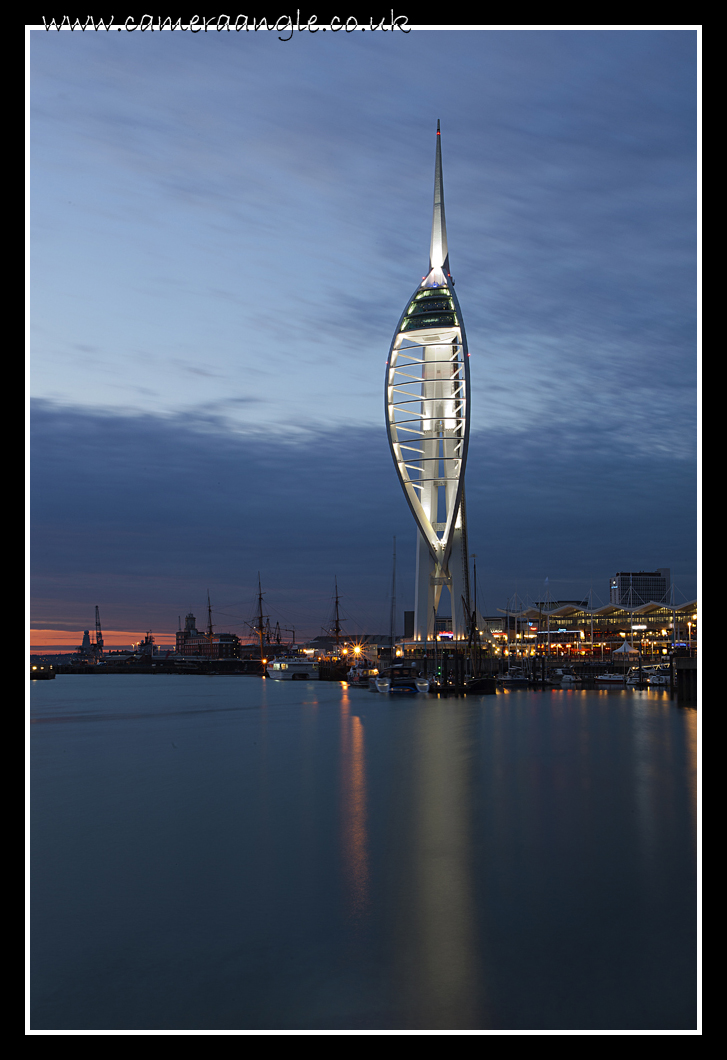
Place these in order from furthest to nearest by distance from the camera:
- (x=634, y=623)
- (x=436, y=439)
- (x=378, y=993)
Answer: (x=634, y=623) → (x=436, y=439) → (x=378, y=993)

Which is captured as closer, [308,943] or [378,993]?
[378,993]

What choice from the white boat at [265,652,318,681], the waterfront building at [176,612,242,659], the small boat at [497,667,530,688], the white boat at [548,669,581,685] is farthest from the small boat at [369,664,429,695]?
the waterfront building at [176,612,242,659]

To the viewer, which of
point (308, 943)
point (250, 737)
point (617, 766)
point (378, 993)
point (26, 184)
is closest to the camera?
point (26, 184)

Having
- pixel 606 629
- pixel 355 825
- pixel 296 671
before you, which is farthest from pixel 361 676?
pixel 355 825

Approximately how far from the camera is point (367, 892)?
41.6 ft

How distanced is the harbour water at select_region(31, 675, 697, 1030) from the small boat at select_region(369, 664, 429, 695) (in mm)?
38590

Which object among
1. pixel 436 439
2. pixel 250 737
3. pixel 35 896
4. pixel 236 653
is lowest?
pixel 236 653

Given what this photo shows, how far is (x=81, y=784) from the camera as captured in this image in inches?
931

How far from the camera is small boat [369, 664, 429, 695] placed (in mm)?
66812

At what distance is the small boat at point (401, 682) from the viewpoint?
66.8 meters

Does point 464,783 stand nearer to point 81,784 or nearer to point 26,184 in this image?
point 81,784

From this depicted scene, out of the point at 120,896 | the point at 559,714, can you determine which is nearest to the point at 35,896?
the point at 120,896

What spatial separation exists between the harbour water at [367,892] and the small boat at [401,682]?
38.6 meters
